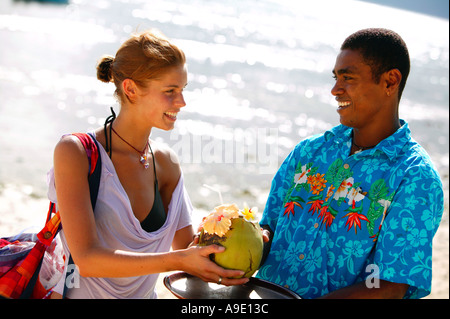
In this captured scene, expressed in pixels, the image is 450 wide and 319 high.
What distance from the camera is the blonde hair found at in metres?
2.79

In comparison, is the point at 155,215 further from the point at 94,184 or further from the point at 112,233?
the point at 94,184

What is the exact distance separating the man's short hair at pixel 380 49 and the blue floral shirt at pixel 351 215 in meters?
0.35

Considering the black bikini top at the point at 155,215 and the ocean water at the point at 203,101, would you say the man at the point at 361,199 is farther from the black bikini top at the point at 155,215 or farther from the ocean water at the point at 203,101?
the ocean water at the point at 203,101

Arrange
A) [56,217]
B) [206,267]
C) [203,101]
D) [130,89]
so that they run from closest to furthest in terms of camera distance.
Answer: [206,267] < [56,217] < [130,89] < [203,101]

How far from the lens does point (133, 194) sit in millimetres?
2828

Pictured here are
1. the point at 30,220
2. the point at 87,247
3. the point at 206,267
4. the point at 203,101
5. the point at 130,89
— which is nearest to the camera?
the point at 206,267

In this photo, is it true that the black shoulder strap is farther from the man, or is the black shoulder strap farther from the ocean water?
the ocean water

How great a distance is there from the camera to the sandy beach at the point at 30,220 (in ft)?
20.8

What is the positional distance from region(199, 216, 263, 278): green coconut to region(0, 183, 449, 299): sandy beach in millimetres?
3454

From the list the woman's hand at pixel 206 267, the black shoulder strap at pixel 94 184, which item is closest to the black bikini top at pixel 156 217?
the black shoulder strap at pixel 94 184

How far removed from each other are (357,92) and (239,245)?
1172 mm

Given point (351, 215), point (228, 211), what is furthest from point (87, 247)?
point (351, 215)

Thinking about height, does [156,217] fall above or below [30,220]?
above

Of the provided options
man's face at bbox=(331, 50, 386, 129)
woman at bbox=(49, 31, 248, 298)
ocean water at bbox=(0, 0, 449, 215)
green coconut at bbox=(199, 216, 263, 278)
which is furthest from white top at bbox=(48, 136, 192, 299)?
ocean water at bbox=(0, 0, 449, 215)
